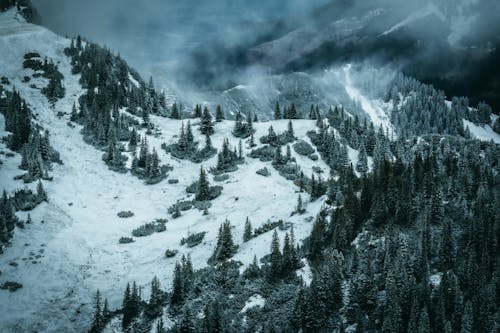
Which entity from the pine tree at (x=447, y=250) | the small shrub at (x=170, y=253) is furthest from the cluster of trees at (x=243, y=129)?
the pine tree at (x=447, y=250)

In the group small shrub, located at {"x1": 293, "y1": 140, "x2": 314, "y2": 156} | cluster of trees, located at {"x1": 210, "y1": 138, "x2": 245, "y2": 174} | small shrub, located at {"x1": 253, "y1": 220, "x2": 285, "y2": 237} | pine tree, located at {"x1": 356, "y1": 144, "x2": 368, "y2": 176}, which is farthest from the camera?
small shrub, located at {"x1": 293, "y1": 140, "x2": 314, "y2": 156}

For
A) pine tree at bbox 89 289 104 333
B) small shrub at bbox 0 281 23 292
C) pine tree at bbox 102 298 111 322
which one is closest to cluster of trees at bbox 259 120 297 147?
pine tree at bbox 102 298 111 322

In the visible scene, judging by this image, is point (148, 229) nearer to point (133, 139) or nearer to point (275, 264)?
point (275, 264)

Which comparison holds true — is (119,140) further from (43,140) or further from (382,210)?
(382,210)

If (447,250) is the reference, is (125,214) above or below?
above

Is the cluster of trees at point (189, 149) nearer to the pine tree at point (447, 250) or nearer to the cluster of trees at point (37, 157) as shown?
the cluster of trees at point (37, 157)

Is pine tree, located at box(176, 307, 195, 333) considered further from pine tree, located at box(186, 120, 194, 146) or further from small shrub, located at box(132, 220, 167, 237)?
pine tree, located at box(186, 120, 194, 146)

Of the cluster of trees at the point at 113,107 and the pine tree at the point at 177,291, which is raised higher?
the cluster of trees at the point at 113,107

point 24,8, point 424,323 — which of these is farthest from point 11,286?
point 24,8

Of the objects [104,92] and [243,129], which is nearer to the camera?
[243,129]
